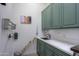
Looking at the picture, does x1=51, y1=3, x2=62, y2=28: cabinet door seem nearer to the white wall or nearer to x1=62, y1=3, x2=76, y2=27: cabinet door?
x1=62, y1=3, x2=76, y2=27: cabinet door

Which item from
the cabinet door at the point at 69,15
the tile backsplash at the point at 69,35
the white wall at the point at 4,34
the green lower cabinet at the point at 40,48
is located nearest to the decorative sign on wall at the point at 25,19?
the white wall at the point at 4,34

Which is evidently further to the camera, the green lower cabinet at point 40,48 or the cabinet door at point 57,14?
the cabinet door at point 57,14

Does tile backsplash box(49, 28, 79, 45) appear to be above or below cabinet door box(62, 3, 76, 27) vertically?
below

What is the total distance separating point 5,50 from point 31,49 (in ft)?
1.53

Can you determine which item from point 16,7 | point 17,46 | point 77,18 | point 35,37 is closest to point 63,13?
point 77,18

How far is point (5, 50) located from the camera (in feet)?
7.32

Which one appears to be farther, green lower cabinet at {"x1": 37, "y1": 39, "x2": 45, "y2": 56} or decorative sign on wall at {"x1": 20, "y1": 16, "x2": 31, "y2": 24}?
green lower cabinet at {"x1": 37, "y1": 39, "x2": 45, "y2": 56}

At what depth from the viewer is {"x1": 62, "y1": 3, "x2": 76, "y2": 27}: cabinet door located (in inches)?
79.5

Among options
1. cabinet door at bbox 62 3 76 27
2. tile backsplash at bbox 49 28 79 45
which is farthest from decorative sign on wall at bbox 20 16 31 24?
tile backsplash at bbox 49 28 79 45

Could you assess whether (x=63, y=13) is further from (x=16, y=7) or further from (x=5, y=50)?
(x=5, y=50)

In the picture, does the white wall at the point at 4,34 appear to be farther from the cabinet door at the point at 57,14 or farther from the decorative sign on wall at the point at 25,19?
the cabinet door at the point at 57,14

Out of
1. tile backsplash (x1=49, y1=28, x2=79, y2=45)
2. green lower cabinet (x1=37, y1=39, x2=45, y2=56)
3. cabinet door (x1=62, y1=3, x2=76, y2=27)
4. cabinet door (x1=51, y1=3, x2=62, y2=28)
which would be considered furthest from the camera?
cabinet door (x1=51, y1=3, x2=62, y2=28)

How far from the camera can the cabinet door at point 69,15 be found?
202 cm

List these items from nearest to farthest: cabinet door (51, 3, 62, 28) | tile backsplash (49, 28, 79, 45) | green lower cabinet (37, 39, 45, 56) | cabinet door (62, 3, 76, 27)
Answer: cabinet door (62, 3, 76, 27)
tile backsplash (49, 28, 79, 45)
green lower cabinet (37, 39, 45, 56)
cabinet door (51, 3, 62, 28)
